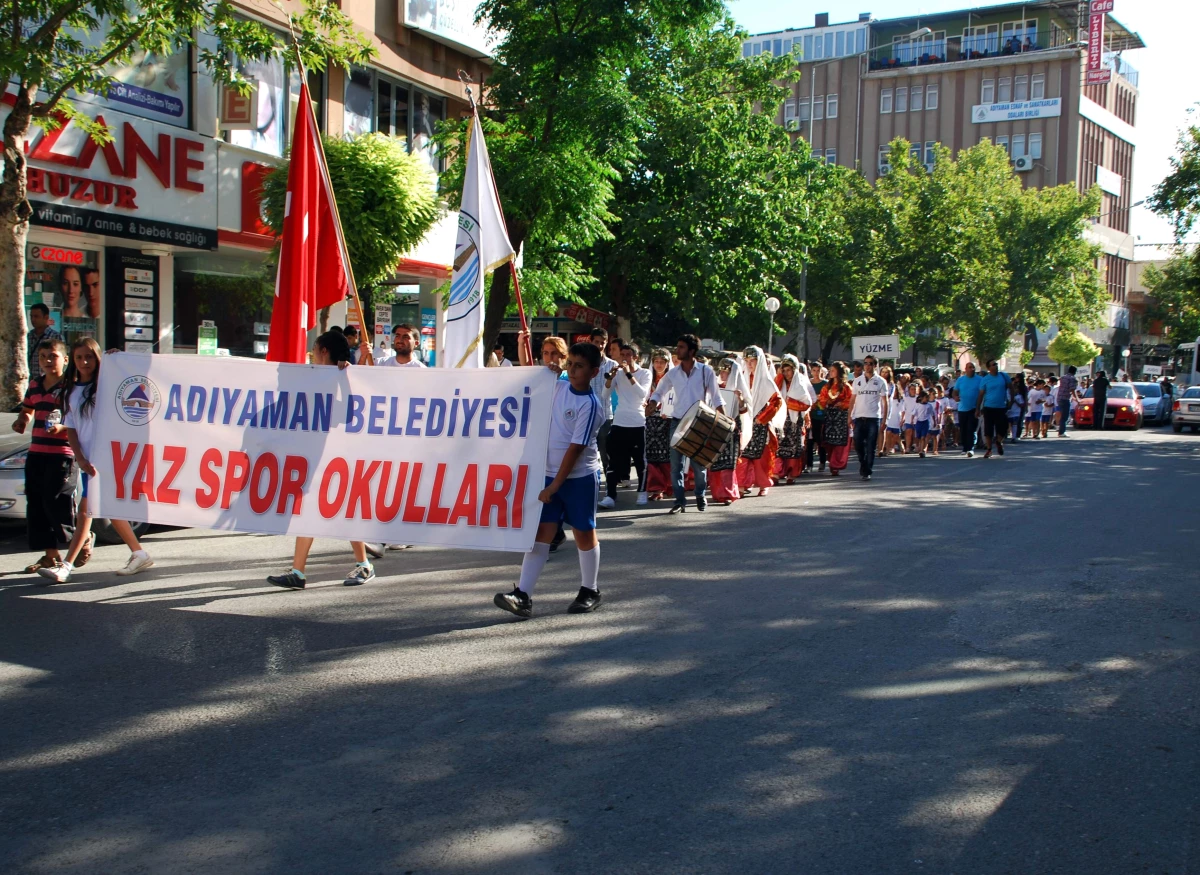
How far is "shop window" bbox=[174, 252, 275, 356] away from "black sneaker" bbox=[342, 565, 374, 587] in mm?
11453

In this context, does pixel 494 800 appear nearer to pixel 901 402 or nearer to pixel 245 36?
pixel 245 36

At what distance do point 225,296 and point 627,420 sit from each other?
9.35 meters

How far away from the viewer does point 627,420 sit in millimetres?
13312

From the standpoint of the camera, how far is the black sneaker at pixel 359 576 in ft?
26.8

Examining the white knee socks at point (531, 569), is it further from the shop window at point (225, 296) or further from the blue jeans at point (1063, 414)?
the blue jeans at point (1063, 414)

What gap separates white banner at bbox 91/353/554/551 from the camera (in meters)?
7.30

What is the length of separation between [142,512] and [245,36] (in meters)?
7.19

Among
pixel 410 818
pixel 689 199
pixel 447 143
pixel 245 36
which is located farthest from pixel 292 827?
pixel 689 199

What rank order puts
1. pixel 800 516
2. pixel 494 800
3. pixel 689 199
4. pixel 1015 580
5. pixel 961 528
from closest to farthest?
1. pixel 494 800
2. pixel 1015 580
3. pixel 961 528
4. pixel 800 516
5. pixel 689 199

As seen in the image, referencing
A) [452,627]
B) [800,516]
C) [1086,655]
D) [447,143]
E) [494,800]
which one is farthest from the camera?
[447,143]

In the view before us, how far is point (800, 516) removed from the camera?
480 inches

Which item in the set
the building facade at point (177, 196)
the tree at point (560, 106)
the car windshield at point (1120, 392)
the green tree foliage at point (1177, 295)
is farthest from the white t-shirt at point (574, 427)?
the car windshield at point (1120, 392)

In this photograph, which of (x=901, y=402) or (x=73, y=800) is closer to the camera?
(x=73, y=800)

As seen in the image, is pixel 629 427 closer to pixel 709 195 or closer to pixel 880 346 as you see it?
pixel 709 195
